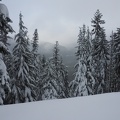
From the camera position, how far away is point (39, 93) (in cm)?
2723

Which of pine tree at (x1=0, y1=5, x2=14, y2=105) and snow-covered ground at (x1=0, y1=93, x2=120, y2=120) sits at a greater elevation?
pine tree at (x1=0, y1=5, x2=14, y2=105)

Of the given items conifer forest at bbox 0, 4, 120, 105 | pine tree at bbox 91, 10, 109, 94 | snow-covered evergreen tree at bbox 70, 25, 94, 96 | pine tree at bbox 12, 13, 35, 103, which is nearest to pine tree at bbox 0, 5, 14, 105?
conifer forest at bbox 0, 4, 120, 105

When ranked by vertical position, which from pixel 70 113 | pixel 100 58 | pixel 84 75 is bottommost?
pixel 70 113

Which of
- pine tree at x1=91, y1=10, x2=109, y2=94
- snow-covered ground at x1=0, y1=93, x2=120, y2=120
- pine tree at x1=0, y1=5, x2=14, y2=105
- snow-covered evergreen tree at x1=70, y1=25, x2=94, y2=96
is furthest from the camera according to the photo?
pine tree at x1=91, y1=10, x2=109, y2=94

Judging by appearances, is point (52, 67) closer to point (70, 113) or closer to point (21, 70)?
point (21, 70)

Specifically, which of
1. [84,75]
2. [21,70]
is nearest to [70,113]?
[21,70]

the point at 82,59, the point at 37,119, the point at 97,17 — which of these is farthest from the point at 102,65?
the point at 37,119

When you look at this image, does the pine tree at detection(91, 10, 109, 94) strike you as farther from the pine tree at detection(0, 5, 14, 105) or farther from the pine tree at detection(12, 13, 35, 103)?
the pine tree at detection(0, 5, 14, 105)

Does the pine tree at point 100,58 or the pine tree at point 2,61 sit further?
the pine tree at point 100,58

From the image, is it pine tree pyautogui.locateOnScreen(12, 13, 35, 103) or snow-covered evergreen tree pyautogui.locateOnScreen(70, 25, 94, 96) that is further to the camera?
snow-covered evergreen tree pyautogui.locateOnScreen(70, 25, 94, 96)

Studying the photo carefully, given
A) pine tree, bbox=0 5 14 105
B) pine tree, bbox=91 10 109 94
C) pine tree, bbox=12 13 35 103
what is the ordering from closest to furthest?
pine tree, bbox=0 5 14 105, pine tree, bbox=12 13 35 103, pine tree, bbox=91 10 109 94

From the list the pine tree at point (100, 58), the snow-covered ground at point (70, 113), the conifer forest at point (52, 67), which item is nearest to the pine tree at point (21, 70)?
the conifer forest at point (52, 67)

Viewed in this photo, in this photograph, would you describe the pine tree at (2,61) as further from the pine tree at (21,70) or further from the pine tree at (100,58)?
the pine tree at (100,58)

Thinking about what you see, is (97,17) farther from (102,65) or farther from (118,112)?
(118,112)
